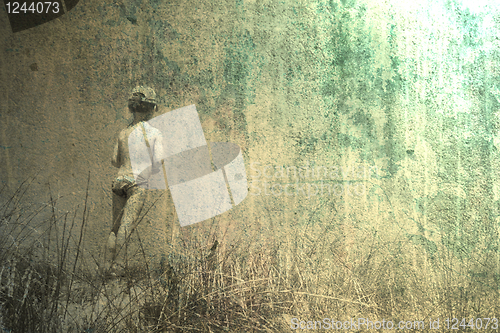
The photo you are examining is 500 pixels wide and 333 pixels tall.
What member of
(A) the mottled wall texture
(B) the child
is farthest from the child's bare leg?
(A) the mottled wall texture

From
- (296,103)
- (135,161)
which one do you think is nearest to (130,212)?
(135,161)

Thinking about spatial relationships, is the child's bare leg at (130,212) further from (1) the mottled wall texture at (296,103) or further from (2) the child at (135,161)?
(1) the mottled wall texture at (296,103)

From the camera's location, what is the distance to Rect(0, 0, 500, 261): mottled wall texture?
3354 millimetres

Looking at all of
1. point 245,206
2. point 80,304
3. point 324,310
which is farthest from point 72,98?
point 324,310

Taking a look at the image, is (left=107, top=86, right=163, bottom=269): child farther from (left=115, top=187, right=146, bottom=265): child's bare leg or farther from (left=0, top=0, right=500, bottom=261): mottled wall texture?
(left=0, top=0, right=500, bottom=261): mottled wall texture

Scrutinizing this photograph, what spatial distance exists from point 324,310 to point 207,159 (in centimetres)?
172

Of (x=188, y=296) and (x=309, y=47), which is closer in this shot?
(x=188, y=296)

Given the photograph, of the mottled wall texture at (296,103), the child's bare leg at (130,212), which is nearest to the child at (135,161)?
the child's bare leg at (130,212)

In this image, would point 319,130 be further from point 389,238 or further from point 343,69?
point 389,238

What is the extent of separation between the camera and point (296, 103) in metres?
3.43

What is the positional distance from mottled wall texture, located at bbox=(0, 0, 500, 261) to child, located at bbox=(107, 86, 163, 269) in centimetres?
65

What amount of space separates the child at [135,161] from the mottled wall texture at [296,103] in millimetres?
652

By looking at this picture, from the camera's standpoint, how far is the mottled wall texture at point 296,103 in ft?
11.0

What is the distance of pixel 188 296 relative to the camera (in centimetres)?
206
